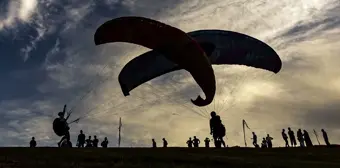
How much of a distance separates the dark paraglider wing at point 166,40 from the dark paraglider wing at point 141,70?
10.6ft

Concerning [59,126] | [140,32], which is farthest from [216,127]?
[59,126]

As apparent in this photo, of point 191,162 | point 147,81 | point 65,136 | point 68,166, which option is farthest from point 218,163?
point 65,136

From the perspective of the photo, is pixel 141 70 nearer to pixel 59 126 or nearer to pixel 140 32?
pixel 140 32

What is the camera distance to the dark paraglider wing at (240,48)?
1077 inches

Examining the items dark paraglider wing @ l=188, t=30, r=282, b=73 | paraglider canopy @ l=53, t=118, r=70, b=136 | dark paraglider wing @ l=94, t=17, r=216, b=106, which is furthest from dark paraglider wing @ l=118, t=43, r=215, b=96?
paraglider canopy @ l=53, t=118, r=70, b=136

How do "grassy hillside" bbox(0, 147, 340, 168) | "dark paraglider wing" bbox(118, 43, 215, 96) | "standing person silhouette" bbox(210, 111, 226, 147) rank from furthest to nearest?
"standing person silhouette" bbox(210, 111, 226, 147), "dark paraglider wing" bbox(118, 43, 215, 96), "grassy hillside" bbox(0, 147, 340, 168)

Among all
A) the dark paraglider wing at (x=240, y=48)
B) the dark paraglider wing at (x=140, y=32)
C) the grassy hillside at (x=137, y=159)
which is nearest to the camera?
the grassy hillside at (x=137, y=159)

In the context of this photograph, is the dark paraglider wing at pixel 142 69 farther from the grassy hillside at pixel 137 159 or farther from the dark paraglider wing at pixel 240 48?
the grassy hillside at pixel 137 159

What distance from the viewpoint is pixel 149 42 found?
2405 centimetres

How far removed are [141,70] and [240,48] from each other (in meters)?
6.35

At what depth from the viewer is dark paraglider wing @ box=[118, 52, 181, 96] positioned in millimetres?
27688

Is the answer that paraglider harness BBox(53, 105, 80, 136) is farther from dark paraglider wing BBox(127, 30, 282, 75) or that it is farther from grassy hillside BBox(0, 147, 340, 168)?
dark paraglider wing BBox(127, 30, 282, 75)

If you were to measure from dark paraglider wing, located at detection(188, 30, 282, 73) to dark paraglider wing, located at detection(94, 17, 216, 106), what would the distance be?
11.8 ft

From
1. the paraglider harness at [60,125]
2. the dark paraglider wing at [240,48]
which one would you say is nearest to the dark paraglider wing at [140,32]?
the dark paraglider wing at [240,48]
